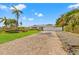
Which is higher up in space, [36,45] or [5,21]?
[5,21]

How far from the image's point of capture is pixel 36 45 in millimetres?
5418

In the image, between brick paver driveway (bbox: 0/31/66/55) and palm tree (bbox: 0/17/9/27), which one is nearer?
brick paver driveway (bbox: 0/31/66/55)

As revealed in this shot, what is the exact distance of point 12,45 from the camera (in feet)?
Answer: 17.9

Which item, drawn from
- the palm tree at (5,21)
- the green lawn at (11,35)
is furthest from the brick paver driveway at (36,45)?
the palm tree at (5,21)

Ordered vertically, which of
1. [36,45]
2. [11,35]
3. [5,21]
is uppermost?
[5,21]

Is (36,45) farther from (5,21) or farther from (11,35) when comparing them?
(5,21)

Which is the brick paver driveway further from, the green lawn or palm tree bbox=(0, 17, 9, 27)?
palm tree bbox=(0, 17, 9, 27)

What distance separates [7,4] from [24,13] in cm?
31

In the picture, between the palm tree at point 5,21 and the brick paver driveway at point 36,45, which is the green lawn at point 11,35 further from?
the palm tree at point 5,21

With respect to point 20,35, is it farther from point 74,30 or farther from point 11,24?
point 74,30

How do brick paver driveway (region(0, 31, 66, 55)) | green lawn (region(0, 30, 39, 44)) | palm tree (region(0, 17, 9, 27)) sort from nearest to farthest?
brick paver driveway (region(0, 31, 66, 55)) < palm tree (region(0, 17, 9, 27)) < green lawn (region(0, 30, 39, 44))

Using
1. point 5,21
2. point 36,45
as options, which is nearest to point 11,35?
point 5,21

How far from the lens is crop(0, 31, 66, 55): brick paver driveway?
17.1 ft

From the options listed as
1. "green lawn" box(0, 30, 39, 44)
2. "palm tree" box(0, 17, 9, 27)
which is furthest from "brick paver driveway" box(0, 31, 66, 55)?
"palm tree" box(0, 17, 9, 27)
